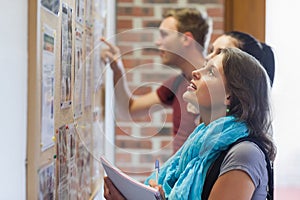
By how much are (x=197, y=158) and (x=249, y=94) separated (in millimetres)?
194

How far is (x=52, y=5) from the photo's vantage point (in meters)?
1.15

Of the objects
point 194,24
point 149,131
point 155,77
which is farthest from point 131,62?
point 149,131

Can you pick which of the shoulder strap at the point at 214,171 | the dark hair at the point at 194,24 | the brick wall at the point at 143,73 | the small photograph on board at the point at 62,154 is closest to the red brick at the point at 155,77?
the brick wall at the point at 143,73

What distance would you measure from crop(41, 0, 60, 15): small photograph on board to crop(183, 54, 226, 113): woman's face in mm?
360

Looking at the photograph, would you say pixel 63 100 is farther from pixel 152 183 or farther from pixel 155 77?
pixel 155 77

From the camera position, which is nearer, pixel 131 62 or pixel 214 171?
pixel 214 171
